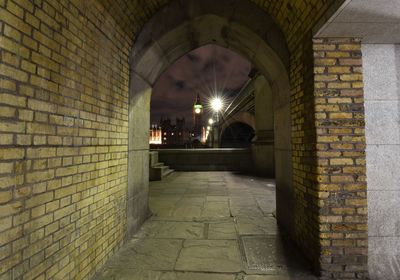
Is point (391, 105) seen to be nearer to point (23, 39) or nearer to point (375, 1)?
point (375, 1)

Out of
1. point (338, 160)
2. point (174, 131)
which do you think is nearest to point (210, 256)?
point (338, 160)

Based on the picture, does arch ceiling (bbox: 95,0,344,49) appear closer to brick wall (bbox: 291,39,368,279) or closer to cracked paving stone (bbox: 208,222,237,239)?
brick wall (bbox: 291,39,368,279)

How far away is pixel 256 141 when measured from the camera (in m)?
11.3

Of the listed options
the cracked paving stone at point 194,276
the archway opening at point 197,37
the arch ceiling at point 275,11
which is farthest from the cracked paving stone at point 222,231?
the arch ceiling at point 275,11

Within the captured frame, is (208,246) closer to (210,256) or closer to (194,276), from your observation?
(210,256)

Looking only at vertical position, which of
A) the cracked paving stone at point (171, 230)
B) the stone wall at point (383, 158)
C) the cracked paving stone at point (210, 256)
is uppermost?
the stone wall at point (383, 158)

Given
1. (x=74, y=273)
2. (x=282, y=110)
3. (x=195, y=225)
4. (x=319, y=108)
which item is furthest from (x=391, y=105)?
(x=74, y=273)

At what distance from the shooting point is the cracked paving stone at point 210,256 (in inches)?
118

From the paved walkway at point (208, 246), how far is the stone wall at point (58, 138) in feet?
1.71

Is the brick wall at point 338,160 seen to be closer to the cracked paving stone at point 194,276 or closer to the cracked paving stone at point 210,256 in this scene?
the cracked paving stone at point 210,256

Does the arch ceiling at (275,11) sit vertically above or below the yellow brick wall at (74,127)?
above

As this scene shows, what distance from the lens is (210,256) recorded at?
327 cm

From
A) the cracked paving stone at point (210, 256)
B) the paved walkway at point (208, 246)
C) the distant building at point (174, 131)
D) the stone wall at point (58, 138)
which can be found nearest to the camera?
the stone wall at point (58, 138)

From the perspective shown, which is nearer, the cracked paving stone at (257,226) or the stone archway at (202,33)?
the stone archway at (202,33)
